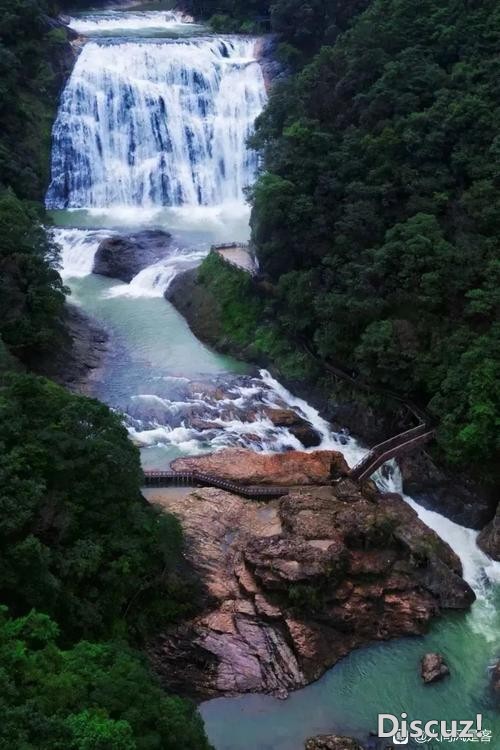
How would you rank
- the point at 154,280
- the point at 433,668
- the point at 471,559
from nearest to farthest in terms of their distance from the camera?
the point at 433,668
the point at 471,559
the point at 154,280

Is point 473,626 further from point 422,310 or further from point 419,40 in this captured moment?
point 419,40

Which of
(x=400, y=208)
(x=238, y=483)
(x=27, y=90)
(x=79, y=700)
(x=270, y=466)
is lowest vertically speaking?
(x=238, y=483)

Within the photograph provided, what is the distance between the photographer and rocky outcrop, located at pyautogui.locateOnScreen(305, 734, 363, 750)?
16078mm

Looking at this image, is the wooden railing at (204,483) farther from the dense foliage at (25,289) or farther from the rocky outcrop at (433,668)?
the dense foliage at (25,289)

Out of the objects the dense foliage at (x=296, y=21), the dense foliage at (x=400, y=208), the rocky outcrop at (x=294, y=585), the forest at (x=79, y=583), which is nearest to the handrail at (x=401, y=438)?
the dense foliage at (x=400, y=208)

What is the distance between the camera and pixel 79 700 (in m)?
12.6

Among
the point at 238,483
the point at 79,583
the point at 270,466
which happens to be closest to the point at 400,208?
the point at 270,466

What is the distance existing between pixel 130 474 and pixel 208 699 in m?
5.67

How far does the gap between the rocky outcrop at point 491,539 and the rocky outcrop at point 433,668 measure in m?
4.64

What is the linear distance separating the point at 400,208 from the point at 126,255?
47.4 ft

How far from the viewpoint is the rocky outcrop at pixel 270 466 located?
23406 mm

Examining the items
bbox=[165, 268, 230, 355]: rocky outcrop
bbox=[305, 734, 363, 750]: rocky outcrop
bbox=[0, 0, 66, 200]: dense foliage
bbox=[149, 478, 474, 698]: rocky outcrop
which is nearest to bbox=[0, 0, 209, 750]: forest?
bbox=[149, 478, 474, 698]: rocky outcrop

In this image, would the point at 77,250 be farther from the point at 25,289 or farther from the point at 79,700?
the point at 79,700

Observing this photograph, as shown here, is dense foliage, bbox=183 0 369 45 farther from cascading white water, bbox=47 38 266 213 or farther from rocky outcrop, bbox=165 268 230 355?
rocky outcrop, bbox=165 268 230 355
